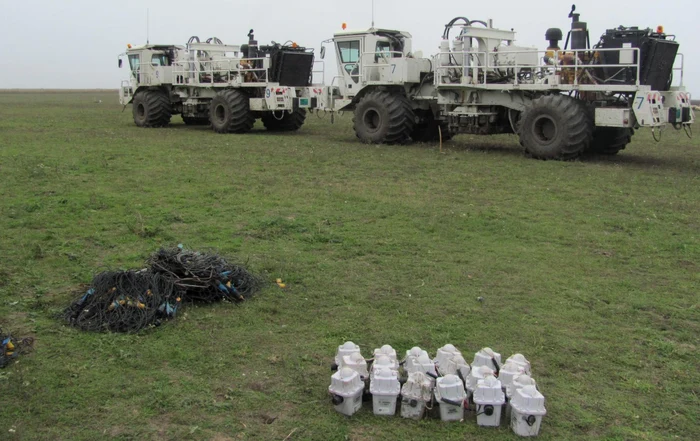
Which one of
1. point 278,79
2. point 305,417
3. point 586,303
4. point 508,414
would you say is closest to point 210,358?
point 305,417

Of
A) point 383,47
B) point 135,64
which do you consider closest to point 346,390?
point 383,47

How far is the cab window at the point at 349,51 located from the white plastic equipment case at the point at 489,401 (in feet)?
50.3

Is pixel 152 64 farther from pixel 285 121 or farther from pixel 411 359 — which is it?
pixel 411 359

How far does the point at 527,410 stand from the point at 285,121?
1931 centimetres

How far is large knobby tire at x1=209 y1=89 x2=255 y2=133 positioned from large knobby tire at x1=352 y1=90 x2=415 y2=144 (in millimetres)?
4518

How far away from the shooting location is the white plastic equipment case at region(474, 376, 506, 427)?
3807 millimetres

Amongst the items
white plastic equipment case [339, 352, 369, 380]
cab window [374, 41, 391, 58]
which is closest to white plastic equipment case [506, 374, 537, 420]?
white plastic equipment case [339, 352, 369, 380]

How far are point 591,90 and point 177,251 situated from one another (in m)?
10.0

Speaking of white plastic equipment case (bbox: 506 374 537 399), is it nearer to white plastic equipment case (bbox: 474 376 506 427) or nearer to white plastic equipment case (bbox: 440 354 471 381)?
white plastic equipment case (bbox: 474 376 506 427)

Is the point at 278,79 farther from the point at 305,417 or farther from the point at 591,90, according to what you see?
the point at 305,417

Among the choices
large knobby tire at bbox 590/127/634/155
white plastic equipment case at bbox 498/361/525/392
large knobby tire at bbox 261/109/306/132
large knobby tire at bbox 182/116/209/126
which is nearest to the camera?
white plastic equipment case at bbox 498/361/525/392

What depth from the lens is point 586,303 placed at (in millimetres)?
5824

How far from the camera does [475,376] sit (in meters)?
3.97

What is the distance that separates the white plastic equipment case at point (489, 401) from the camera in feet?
12.5
